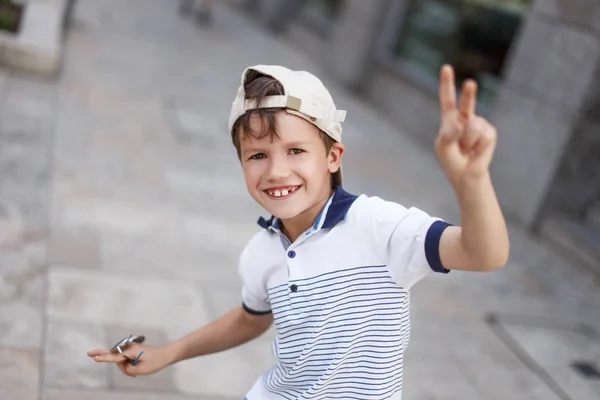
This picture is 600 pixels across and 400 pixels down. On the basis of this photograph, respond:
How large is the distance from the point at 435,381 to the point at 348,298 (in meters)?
2.12

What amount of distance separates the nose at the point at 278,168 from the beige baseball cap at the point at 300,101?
11 centimetres

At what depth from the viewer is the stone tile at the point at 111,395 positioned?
2912 mm

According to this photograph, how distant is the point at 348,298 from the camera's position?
66.4 inches

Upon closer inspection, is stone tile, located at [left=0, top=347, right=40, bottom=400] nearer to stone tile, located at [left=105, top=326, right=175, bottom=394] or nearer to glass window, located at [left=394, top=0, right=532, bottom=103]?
stone tile, located at [left=105, top=326, right=175, bottom=394]

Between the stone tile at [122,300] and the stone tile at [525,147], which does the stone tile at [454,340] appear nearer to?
the stone tile at [122,300]

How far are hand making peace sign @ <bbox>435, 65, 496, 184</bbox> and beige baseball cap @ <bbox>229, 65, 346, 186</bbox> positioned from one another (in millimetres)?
398

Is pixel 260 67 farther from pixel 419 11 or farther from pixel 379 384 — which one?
pixel 419 11

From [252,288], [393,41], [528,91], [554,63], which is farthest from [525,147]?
[252,288]

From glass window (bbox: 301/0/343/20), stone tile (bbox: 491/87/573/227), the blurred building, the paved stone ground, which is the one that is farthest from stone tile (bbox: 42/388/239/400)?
glass window (bbox: 301/0/343/20)

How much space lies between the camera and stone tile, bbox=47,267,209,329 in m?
3.54

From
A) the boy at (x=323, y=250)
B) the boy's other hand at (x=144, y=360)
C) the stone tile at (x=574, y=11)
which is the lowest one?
the boy's other hand at (x=144, y=360)

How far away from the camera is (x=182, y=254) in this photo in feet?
14.5

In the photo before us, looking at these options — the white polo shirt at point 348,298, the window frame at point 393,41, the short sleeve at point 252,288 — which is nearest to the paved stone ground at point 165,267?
the short sleeve at point 252,288

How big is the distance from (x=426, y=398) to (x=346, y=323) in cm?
196
